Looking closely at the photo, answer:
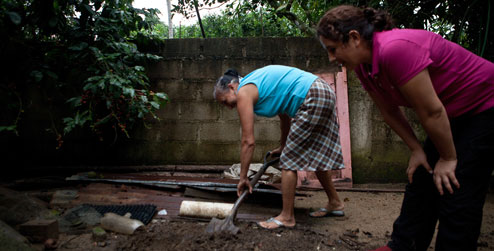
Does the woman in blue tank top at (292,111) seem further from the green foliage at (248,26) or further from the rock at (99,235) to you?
the green foliage at (248,26)

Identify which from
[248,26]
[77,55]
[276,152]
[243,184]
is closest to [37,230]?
[243,184]

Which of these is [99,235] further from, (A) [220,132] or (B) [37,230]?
(A) [220,132]

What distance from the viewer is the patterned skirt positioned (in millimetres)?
2295

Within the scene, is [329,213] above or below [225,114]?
below

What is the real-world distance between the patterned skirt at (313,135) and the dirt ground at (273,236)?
486 millimetres

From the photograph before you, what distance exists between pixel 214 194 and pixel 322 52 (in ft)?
6.94

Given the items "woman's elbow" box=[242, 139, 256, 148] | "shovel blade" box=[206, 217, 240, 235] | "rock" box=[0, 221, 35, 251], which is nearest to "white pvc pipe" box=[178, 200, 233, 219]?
"shovel blade" box=[206, 217, 240, 235]

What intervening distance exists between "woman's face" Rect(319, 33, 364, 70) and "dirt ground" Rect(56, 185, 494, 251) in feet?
4.11

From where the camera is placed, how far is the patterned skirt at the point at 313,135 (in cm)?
229

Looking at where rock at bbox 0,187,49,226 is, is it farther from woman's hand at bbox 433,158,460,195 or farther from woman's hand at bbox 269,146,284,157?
woman's hand at bbox 433,158,460,195

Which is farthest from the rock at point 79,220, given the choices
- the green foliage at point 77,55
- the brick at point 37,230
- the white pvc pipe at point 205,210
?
the green foliage at point 77,55

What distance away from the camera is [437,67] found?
47.7 inches

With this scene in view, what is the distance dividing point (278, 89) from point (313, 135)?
435 millimetres

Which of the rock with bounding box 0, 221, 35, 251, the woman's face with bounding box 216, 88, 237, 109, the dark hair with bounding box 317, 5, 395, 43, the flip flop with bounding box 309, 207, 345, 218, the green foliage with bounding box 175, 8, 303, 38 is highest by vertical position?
the green foliage with bounding box 175, 8, 303, 38
